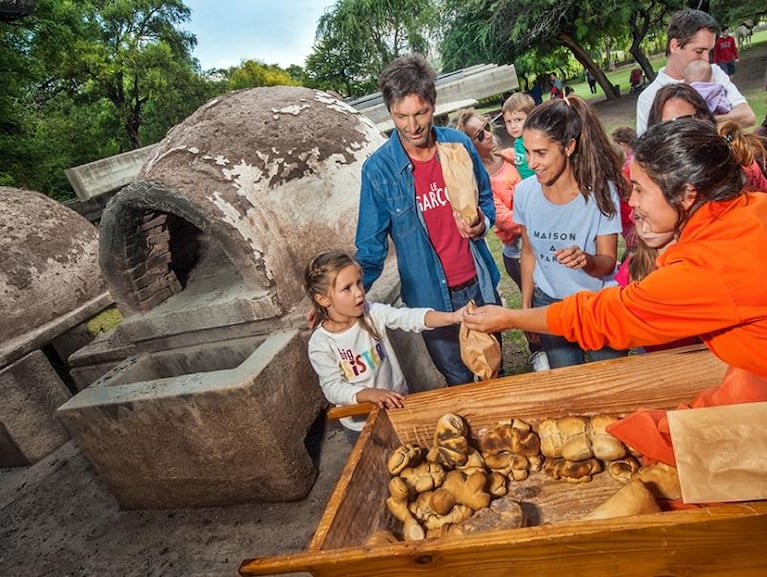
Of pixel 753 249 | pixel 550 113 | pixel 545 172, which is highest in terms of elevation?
pixel 550 113

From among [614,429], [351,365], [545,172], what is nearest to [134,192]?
[351,365]

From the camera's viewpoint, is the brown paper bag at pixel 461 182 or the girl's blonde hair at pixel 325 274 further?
the brown paper bag at pixel 461 182

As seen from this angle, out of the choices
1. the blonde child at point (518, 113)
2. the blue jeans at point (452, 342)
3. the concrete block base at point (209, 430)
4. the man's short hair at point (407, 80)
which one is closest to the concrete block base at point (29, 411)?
the concrete block base at point (209, 430)

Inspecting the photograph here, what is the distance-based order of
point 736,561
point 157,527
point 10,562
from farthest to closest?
point 10,562
point 157,527
point 736,561

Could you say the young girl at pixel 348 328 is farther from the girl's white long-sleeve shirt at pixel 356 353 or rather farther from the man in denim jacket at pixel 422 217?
the man in denim jacket at pixel 422 217

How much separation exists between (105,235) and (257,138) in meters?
1.35

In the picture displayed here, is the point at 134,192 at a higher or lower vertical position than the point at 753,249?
higher

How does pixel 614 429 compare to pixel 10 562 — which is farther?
pixel 10 562

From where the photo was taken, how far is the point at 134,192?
3.10 metres

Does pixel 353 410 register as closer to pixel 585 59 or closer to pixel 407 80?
pixel 407 80

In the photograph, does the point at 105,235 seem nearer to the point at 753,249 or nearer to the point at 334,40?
the point at 753,249

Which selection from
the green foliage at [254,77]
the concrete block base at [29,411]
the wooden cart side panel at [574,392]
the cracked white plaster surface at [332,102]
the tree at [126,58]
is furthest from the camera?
the green foliage at [254,77]

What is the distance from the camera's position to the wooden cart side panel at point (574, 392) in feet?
5.14

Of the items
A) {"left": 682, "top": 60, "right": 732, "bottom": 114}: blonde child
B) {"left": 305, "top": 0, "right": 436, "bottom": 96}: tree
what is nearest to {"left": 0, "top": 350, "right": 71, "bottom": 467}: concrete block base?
{"left": 682, "top": 60, "right": 732, "bottom": 114}: blonde child
